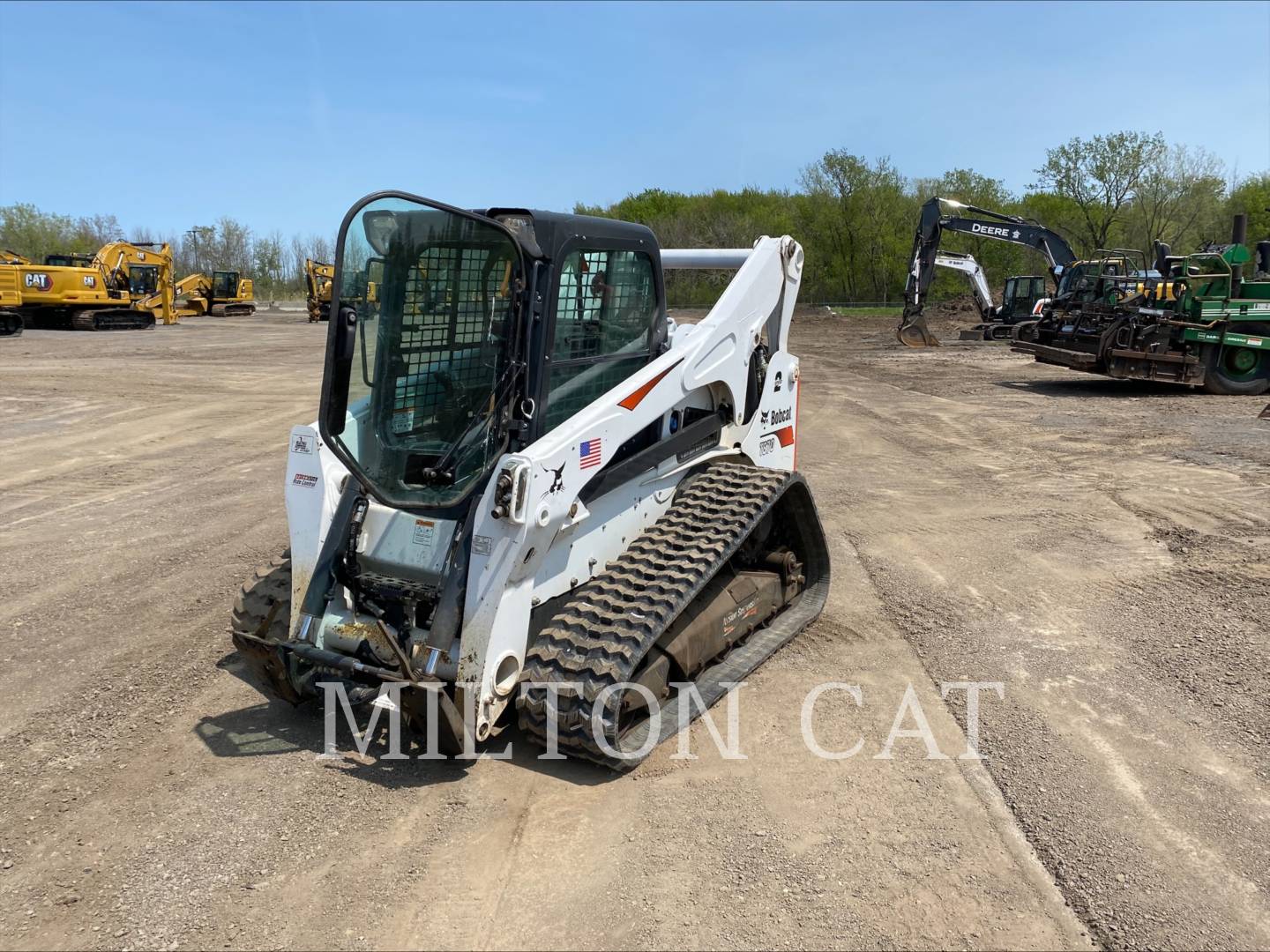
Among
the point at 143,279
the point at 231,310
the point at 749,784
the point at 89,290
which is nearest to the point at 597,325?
the point at 749,784

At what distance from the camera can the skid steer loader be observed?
3.62 metres

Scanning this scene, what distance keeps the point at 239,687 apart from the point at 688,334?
2756mm

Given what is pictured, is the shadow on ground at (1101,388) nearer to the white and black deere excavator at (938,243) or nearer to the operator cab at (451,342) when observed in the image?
the white and black deere excavator at (938,243)

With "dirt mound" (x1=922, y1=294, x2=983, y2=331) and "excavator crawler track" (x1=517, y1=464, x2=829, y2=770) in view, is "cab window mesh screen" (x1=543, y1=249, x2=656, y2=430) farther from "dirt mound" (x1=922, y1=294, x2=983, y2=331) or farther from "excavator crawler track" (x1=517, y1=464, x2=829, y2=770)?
"dirt mound" (x1=922, y1=294, x2=983, y2=331)

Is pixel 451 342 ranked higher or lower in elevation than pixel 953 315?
lower

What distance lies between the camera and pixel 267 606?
4199 millimetres

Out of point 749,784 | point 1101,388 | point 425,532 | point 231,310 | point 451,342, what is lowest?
point 749,784

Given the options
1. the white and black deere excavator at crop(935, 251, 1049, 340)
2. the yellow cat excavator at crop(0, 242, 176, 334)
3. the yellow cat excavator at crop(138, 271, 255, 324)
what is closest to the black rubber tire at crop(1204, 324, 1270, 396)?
the white and black deere excavator at crop(935, 251, 1049, 340)

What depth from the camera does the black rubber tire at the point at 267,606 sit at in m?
4.08

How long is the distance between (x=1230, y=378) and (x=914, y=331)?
9788mm

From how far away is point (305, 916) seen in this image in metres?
2.92

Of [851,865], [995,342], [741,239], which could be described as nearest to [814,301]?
[741,239]

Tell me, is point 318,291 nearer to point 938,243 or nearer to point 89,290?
point 89,290

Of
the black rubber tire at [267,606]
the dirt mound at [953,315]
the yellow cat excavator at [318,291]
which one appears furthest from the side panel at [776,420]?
the yellow cat excavator at [318,291]
